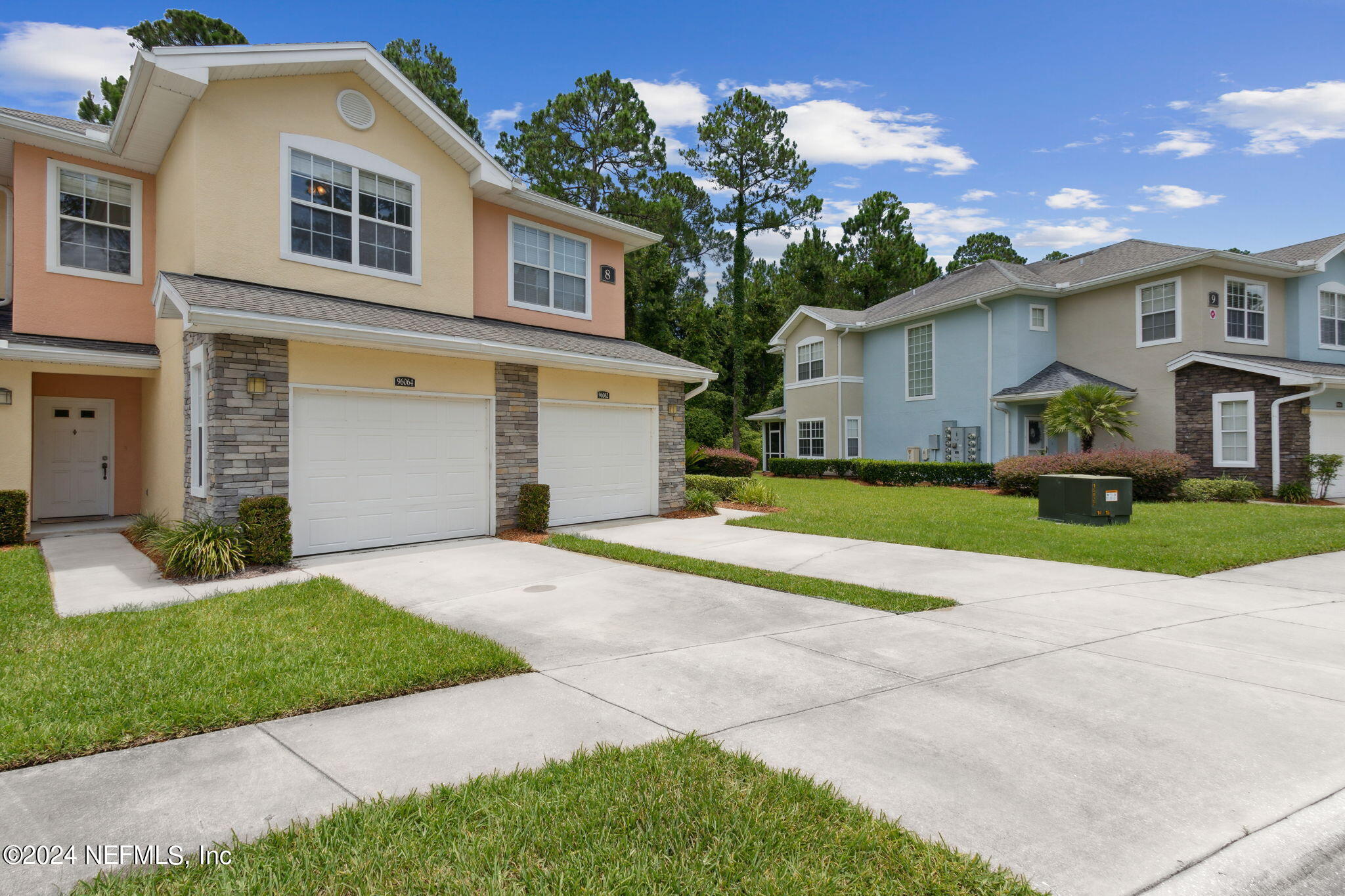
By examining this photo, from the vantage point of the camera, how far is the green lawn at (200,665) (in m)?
3.53

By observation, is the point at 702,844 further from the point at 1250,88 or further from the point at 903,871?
the point at 1250,88

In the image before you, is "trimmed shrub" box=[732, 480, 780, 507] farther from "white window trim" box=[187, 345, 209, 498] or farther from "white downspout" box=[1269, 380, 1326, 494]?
"white downspout" box=[1269, 380, 1326, 494]

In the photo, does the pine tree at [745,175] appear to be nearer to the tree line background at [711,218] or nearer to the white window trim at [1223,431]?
the tree line background at [711,218]

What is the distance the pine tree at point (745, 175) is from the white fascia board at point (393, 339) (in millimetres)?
22274

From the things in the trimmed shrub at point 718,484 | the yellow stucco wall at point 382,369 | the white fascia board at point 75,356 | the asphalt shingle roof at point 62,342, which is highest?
the asphalt shingle roof at point 62,342

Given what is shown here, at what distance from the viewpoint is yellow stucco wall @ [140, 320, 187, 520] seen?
9914 mm

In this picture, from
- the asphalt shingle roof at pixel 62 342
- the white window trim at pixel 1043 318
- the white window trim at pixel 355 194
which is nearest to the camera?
the white window trim at pixel 355 194

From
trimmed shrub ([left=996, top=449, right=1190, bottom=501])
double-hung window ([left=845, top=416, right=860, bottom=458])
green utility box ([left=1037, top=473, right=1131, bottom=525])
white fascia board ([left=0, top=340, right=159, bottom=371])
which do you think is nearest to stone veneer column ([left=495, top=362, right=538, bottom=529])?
white fascia board ([left=0, top=340, right=159, bottom=371])

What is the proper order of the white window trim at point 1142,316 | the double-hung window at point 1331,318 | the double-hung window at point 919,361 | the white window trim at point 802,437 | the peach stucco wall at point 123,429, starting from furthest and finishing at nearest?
the white window trim at point 802,437 → the double-hung window at point 919,361 → the double-hung window at point 1331,318 → the white window trim at point 1142,316 → the peach stucco wall at point 123,429

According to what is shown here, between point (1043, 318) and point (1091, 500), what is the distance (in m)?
11.2

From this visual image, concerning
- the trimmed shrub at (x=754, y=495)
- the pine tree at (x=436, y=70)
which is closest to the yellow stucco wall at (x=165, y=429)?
the trimmed shrub at (x=754, y=495)

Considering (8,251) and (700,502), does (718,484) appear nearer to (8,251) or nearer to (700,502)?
(700,502)

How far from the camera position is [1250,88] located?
14672mm

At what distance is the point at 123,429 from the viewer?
1269cm
